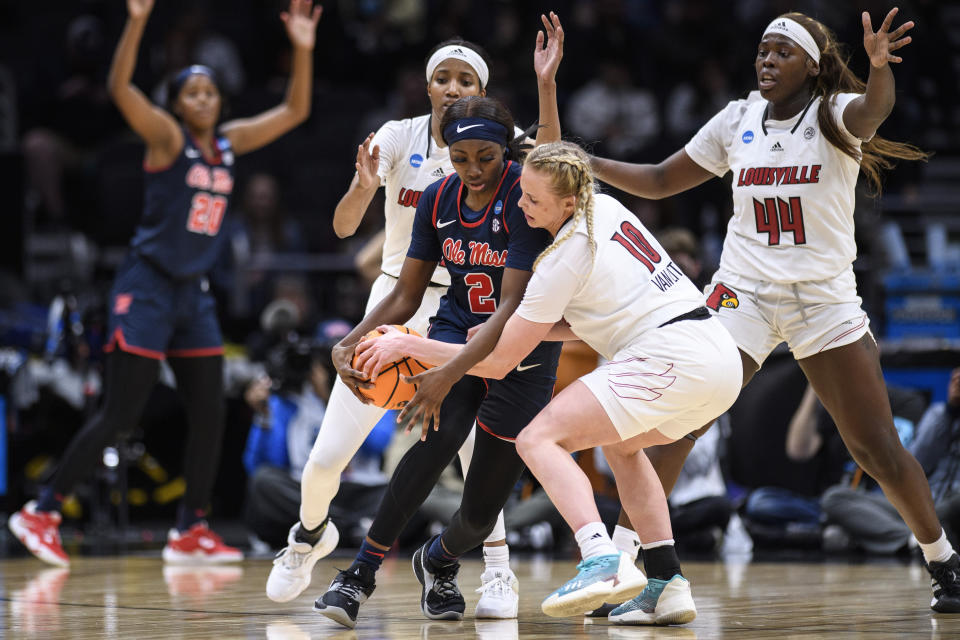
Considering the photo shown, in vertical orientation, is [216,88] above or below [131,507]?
above

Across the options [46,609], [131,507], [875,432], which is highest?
[875,432]

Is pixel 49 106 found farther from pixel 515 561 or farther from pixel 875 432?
pixel 875 432

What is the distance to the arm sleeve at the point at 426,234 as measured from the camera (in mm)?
4285

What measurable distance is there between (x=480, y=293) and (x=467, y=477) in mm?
630

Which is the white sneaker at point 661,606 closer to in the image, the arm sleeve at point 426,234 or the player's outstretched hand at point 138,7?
the arm sleeve at point 426,234

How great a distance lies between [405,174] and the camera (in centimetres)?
482

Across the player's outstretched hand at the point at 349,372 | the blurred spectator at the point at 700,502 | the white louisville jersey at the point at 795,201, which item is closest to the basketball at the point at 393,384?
the player's outstretched hand at the point at 349,372

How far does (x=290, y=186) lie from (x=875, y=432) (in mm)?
8165

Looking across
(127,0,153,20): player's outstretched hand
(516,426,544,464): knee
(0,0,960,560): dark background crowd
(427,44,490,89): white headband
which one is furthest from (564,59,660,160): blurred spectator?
(516,426,544,464): knee

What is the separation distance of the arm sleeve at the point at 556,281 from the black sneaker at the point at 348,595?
1.05 metres

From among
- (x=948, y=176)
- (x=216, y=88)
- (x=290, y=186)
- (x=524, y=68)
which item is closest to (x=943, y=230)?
(x=948, y=176)

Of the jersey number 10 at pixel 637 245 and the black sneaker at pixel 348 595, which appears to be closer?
the jersey number 10 at pixel 637 245

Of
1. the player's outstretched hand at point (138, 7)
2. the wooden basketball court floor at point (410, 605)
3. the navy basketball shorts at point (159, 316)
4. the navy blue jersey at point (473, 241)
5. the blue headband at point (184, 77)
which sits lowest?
the wooden basketball court floor at point (410, 605)

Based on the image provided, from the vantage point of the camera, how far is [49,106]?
11.8 m
